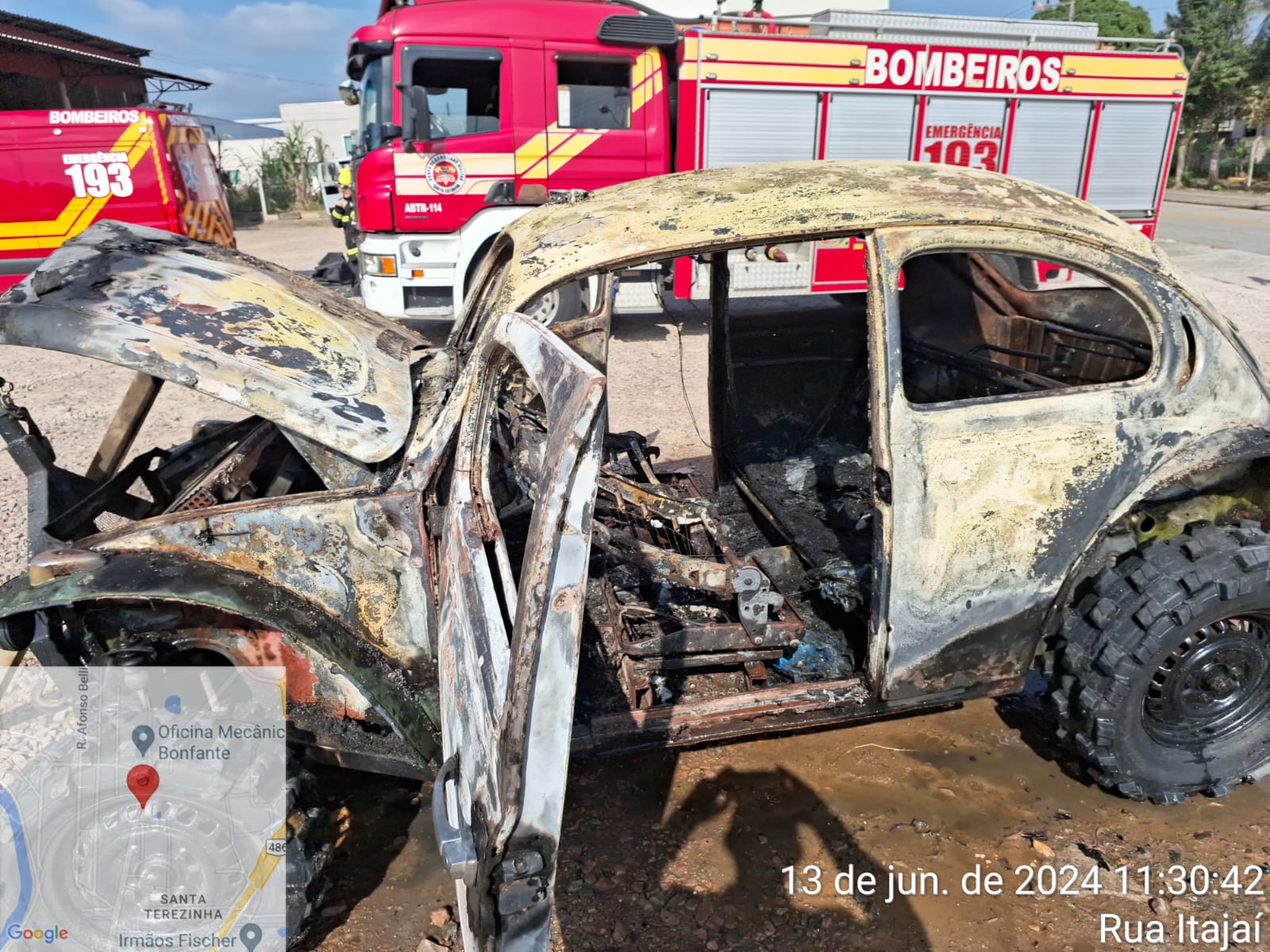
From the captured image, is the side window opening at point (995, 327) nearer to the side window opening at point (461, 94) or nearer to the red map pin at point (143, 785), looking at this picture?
the red map pin at point (143, 785)

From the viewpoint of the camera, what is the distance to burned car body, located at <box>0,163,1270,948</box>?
2.19 meters

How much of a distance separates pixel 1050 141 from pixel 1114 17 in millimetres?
34396

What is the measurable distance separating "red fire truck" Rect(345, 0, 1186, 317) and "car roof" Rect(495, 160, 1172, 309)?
4378 mm

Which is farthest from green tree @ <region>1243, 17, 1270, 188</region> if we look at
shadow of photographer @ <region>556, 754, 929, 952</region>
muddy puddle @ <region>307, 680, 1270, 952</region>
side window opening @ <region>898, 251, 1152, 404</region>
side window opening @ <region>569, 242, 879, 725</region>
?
shadow of photographer @ <region>556, 754, 929, 952</region>

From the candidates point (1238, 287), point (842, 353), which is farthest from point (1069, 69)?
point (842, 353)

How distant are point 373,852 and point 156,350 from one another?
1.70 meters

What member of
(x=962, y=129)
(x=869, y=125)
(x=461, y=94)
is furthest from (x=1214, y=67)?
(x=461, y=94)

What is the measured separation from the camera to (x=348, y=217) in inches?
380

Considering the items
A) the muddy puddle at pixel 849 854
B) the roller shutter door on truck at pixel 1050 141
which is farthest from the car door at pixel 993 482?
the roller shutter door on truck at pixel 1050 141

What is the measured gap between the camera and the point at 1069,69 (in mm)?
8750

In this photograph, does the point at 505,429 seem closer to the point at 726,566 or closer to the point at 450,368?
the point at 450,368

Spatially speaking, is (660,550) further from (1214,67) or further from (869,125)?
(1214,67)

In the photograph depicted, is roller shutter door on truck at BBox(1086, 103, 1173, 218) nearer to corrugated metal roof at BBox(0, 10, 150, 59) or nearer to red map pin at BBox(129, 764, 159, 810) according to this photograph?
red map pin at BBox(129, 764, 159, 810)
